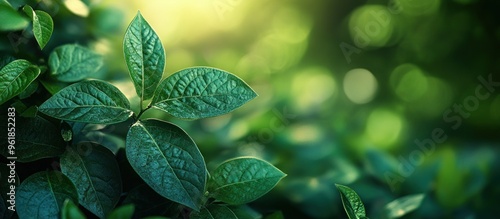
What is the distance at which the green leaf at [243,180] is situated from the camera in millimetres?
484

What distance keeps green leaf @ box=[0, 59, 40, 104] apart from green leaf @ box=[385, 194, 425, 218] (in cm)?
38

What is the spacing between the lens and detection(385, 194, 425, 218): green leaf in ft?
2.19

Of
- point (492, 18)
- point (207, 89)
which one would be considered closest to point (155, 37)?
point (207, 89)

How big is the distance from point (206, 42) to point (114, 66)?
45 centimetres

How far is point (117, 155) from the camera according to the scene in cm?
53

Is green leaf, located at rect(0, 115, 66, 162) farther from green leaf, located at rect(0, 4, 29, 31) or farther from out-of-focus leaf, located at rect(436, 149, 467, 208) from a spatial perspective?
out-of-focus leaf, located at rect(436, 149, 467, 208)

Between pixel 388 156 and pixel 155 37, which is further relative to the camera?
pixel 388 156

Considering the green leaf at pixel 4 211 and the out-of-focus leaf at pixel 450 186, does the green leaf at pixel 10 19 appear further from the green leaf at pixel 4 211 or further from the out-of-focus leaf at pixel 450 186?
the out-of-focus leaf at pixel 450 186

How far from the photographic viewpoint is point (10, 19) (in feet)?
1.76

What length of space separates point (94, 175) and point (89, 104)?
0.06 metres

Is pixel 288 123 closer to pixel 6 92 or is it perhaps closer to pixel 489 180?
pixel 489 180

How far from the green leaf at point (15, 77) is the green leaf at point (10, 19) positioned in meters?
0.05

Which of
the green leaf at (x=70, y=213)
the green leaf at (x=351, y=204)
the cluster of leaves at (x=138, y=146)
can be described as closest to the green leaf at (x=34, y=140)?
the cluster of leaves at (x=138, y=146)

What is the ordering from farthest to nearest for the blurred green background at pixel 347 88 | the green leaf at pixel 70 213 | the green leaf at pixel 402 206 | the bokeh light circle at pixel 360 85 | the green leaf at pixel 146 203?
the bokeh light circle at pixel 360 85, the blurred green background at pixel 347 88, the green leaf at pixel 402 206, the green leaf at pixel 146 203, the green leaf at pixel 70 213
